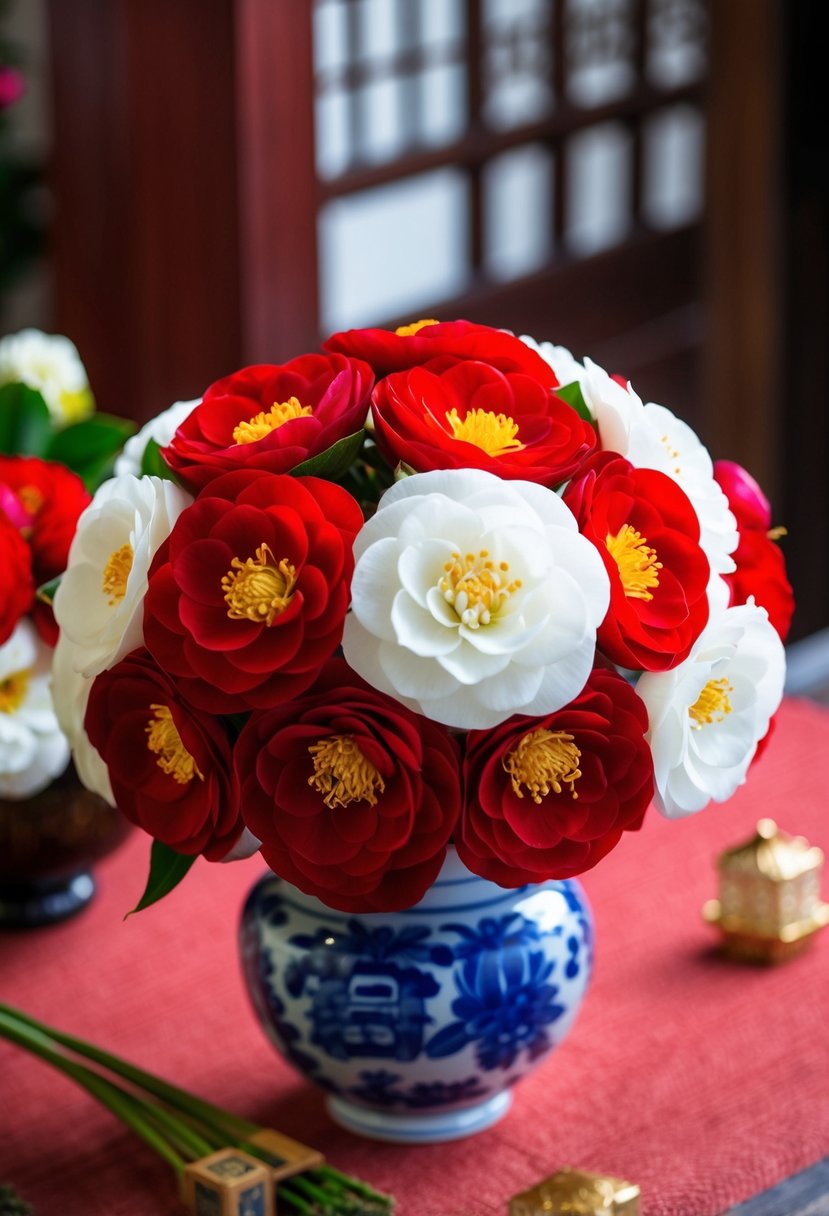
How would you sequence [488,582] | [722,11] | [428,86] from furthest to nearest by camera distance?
[722,11] < [428,86] < [488,582]

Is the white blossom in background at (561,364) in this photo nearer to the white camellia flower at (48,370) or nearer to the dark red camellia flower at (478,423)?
the dark red camellia flower at (478,423)

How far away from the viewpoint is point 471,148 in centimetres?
302

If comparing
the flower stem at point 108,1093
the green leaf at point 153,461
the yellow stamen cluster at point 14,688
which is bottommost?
the flower stem at point 108,1093

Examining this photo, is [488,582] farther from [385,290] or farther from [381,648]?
[385,290]

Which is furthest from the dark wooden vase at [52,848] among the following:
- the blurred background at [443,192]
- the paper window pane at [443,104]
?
the paper window pane at [443,104]

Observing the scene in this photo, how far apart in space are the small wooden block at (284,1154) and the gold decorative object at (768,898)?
0.33 m

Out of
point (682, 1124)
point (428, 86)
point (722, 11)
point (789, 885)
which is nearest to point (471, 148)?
point (428, 86)

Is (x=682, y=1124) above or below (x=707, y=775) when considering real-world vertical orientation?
below

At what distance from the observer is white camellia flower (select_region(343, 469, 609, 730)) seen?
0.63 meters

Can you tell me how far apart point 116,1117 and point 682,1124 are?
0.28m

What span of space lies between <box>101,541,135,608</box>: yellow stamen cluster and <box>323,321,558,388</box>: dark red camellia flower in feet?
0.44

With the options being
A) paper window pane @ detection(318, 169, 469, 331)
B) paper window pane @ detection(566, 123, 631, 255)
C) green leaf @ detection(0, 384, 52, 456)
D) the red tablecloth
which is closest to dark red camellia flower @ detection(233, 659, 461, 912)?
the red tablecloth

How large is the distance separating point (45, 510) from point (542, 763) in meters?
0.38

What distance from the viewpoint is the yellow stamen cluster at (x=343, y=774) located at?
65 centimetres
